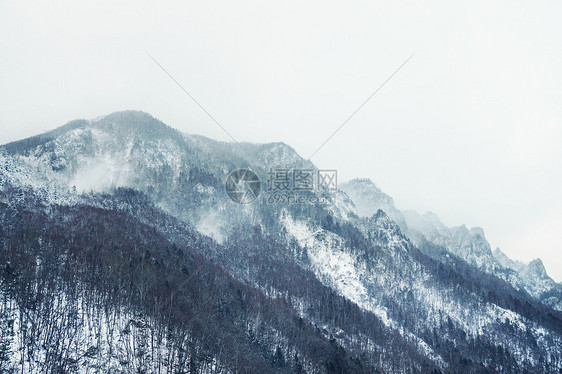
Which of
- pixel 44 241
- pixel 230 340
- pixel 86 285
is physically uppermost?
pixel 44 241

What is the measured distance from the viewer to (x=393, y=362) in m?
136

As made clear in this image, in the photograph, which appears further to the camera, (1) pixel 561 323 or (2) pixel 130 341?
(1) pixel 561 323

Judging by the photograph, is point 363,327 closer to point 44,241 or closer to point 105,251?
point 105,251

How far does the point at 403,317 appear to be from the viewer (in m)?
188

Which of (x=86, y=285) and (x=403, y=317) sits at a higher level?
(x=86, y=285)

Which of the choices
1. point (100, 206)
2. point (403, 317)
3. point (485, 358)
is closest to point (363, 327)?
point (403, 317)

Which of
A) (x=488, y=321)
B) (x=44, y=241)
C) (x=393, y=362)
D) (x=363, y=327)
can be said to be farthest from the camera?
(x=488, y=321)

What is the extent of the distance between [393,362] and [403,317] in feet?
186

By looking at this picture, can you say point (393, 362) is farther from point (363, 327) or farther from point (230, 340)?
point (230, 340)

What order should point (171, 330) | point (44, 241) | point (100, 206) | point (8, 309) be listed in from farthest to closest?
point (100, 206), point (44, 241), point (171, 330), point (8, 309)

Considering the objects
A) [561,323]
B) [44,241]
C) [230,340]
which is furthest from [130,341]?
[561,323]

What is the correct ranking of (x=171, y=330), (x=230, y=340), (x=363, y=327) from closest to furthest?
(x=171, y=330) → (x=230, y=340) → (x=363, y=327)

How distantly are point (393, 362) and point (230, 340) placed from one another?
79.2 metres

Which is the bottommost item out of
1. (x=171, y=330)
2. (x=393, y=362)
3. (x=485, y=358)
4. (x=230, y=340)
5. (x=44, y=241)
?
(x=485, y=358)
